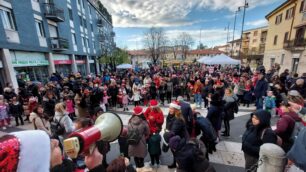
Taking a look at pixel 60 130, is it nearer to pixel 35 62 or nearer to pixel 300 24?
pixel 35 62

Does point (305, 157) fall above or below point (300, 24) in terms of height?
below

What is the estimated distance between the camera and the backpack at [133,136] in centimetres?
301

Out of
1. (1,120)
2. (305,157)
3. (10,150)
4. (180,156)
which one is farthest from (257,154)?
(1,120)

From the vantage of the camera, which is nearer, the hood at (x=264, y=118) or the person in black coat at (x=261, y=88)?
the hood at (x=264, y=118)

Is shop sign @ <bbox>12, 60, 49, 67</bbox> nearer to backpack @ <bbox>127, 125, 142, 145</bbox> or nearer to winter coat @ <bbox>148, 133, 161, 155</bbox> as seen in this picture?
backpack @ <bbox>127, 125, 142, 145</bbox>

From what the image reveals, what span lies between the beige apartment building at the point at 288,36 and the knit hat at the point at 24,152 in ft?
76.3

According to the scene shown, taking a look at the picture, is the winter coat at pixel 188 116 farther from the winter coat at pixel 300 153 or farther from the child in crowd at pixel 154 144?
the winter coat at pixel 300 153

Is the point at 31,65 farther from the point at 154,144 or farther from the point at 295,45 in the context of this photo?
the point at 295,45

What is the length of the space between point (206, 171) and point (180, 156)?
1.23 feet

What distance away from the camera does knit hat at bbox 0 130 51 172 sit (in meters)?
0.68

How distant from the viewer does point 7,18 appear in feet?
30.2

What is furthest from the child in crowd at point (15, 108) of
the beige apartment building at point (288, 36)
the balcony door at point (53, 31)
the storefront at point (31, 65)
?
the beige apartment building at point (288, 36)

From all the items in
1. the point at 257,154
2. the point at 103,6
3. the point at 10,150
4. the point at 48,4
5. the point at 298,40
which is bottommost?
the point at 257,154

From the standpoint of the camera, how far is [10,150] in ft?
2.26
